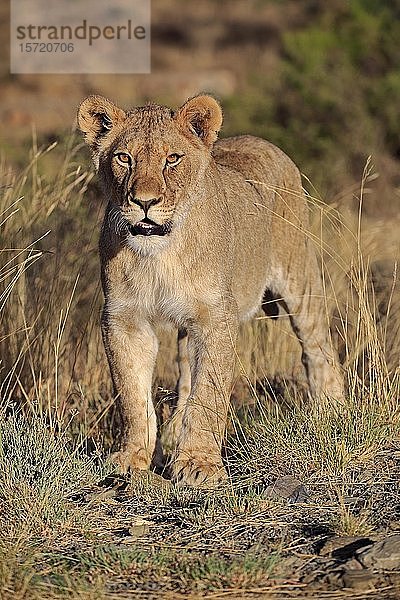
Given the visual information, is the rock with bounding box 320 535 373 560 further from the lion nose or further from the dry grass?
the lion nose

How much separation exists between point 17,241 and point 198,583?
10.8 feet

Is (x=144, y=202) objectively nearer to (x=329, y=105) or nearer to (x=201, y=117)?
(x=201, y=117)

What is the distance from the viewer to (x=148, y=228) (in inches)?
199

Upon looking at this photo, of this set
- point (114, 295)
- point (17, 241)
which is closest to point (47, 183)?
point (17, 241)

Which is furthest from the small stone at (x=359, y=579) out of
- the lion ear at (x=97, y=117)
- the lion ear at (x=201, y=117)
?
the lion ear at (x=97, y=117)

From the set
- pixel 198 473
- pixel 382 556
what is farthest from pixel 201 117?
pixel 382 556

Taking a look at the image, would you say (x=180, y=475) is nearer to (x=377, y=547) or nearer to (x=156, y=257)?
(x=156, y=257)

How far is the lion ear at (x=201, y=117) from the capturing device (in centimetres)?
525

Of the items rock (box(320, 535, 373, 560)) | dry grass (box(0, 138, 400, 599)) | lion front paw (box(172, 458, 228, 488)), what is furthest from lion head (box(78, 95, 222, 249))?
rock (box(320, 535, 373, 560))

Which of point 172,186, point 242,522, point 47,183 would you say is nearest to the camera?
point 242,522

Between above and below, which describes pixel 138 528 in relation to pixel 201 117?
below

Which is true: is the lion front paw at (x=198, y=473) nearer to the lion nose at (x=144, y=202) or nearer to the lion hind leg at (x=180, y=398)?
the lion hind leg at (x=180, y=398)

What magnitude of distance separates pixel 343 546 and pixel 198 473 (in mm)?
1132

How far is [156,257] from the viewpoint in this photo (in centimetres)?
530
